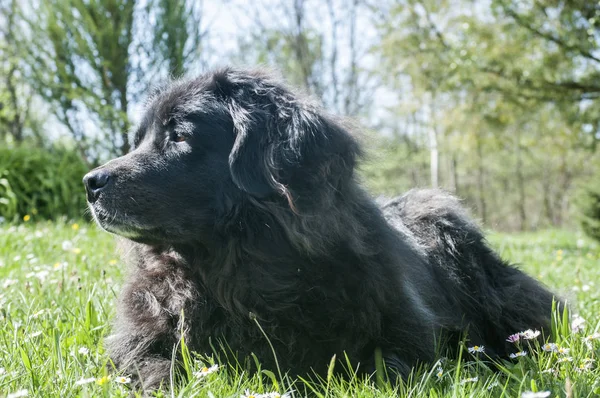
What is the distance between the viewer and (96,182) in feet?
8.29

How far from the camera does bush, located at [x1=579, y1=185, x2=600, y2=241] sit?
11805 millimetres

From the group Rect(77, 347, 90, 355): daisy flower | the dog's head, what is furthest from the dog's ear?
Rect(77, 347, 90, 355): daisy flower

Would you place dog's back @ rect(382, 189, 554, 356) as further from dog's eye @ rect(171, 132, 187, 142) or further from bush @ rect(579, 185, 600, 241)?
bush @ rect(579, 185, 600, 241)

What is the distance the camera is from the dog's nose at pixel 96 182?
2.52 meters

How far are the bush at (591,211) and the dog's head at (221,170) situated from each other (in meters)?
11.3

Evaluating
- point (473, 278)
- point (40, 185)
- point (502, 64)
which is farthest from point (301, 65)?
point (473, 278)

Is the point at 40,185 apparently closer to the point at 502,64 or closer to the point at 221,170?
the point at 221,170

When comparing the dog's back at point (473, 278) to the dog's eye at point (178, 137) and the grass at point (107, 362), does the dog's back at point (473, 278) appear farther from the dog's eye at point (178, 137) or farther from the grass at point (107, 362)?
the dog's eye at point (178, 137)

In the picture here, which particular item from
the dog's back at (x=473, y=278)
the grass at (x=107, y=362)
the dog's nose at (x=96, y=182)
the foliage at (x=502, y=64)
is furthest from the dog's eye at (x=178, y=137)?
the foliage at (x=502, y=64)

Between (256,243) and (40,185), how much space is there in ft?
Result: 24.4

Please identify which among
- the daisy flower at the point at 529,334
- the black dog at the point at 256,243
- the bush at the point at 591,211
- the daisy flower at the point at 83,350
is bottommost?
the bush at the point at 591,211

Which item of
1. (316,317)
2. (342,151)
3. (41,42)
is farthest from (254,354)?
(41,42)

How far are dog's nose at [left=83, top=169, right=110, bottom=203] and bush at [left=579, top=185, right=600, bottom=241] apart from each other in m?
12.0

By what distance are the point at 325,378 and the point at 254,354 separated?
1.12 feet
